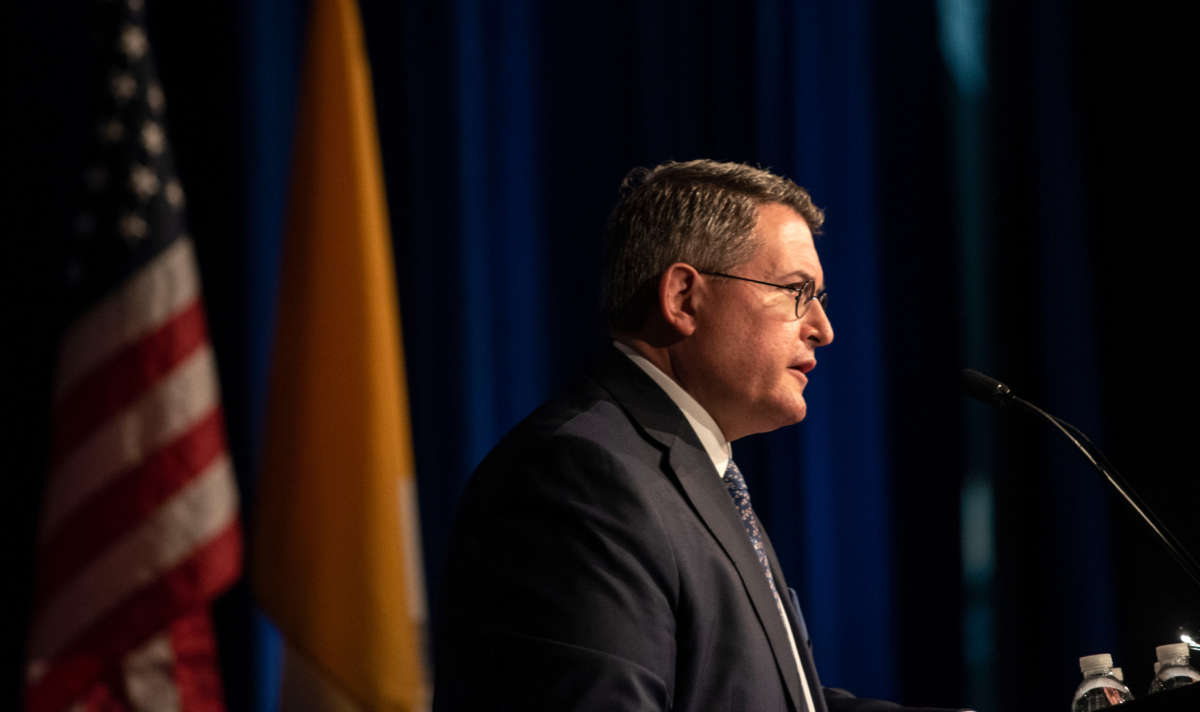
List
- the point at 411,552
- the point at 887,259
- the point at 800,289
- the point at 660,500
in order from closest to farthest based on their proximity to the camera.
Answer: the point at 660,500
the point at 800,289
the point at 411,552
the point at 887,259

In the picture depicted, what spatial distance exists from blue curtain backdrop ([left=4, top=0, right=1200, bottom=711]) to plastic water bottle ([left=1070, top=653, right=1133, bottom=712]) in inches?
50.0

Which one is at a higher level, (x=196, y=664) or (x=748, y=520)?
(x=748, y=520)

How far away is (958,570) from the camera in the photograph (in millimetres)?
3195

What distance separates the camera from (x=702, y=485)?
1.81 m

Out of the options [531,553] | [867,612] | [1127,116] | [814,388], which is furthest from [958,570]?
[531,553]

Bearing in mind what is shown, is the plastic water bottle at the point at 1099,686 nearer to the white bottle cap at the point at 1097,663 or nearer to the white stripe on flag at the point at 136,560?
the white bottle cap at the point at 1097,663

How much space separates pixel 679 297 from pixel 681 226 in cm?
14

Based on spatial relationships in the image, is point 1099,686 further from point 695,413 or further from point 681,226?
point 681,226

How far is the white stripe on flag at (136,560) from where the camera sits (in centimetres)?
214

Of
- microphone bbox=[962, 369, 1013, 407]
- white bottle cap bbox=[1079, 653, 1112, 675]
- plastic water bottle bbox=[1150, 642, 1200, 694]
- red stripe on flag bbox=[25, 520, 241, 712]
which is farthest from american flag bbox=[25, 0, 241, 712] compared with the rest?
plastic water bottle bbox=[1150, 642, 1200, 694]

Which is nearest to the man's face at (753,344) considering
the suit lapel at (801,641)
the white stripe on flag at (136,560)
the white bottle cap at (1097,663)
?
the suit lapel at (801,641)

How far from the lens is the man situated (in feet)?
5.07

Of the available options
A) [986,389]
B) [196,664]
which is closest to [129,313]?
[196,664]

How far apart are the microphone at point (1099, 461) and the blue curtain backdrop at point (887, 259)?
1.35 m
